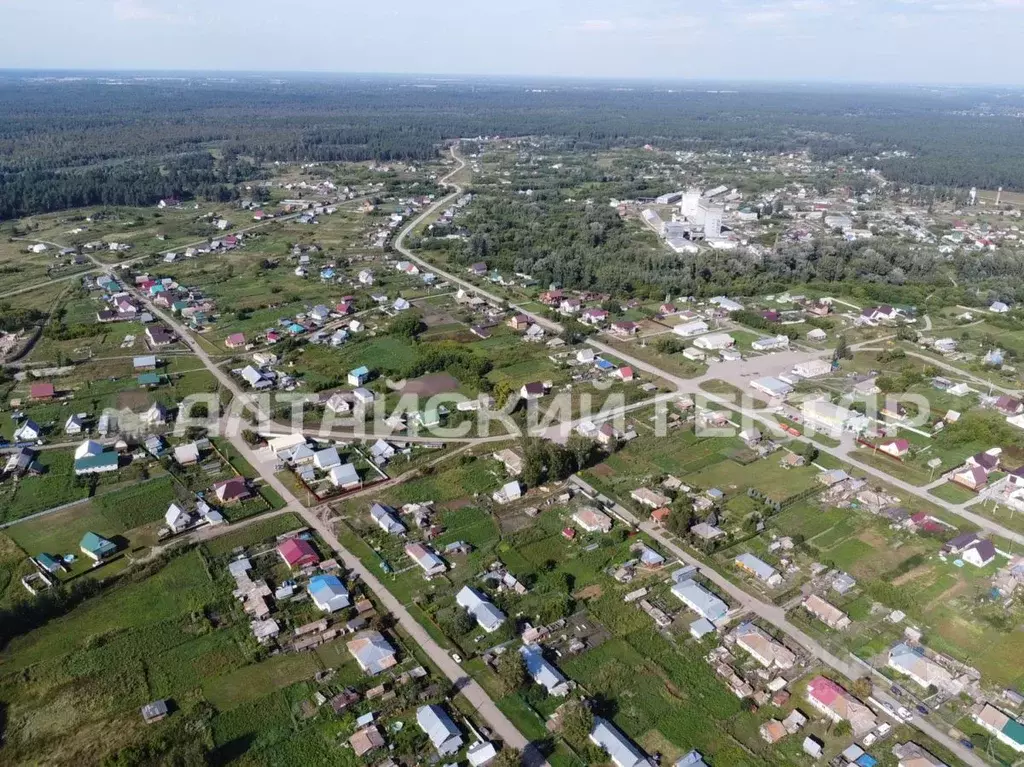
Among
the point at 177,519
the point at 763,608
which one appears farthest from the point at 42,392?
the point at 763,608

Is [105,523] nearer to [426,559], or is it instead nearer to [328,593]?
[328,593]

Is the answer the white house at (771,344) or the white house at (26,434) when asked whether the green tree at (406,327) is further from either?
the white house at (771,344)

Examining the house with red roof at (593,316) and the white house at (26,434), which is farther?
the house with red roof at (593,316)

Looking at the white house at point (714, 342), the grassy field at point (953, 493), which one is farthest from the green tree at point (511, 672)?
the white house at point (714, 342)

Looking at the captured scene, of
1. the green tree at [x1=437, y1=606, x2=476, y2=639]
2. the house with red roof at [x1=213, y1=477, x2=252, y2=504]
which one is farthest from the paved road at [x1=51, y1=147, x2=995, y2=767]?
the house with red roof at [x1=213, y1=477, x2=252, y2=504]

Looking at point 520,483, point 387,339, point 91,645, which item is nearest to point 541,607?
point 520,483

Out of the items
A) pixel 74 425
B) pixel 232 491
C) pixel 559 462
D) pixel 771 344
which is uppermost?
pixel 771 344
